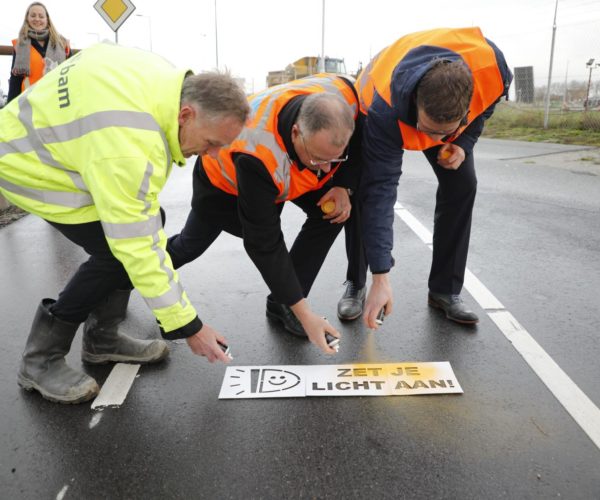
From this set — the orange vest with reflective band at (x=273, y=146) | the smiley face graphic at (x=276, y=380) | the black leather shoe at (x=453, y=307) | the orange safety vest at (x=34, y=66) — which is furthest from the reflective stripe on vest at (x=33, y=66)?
the black leather shoe at (x=453, y=307)

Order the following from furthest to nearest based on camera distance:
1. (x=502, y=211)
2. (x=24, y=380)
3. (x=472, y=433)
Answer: (x=502, y=211) → (x=24, y=380) → (x=472, y=433)

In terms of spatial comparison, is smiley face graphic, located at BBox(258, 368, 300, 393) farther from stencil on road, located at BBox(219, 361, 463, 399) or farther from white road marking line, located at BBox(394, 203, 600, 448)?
white road marking line, located at BBox(394, 203, 600, 448)

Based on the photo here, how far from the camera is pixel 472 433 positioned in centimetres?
218

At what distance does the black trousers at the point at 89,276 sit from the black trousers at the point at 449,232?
145 centimetres

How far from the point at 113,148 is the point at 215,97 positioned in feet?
1.29

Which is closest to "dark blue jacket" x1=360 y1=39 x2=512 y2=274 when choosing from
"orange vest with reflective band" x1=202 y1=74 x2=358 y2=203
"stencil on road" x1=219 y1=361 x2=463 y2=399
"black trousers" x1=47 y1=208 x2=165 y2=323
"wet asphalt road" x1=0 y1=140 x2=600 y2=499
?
"orange vest with reflective band" x1=202 y1=74 x2=358 y2=203

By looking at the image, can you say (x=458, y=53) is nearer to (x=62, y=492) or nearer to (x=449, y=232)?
(x=449, y=232)

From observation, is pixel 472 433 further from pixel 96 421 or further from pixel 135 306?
pixel 135 306

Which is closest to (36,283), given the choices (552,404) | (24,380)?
(24,380)

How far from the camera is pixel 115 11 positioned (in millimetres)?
9828

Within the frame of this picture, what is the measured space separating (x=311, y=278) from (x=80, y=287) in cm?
136

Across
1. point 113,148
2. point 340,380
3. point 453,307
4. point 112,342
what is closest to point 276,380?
point 340,380

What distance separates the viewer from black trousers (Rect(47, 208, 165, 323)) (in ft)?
7.59

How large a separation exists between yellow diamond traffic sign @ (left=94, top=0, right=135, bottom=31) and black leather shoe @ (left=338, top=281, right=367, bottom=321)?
8450mm
